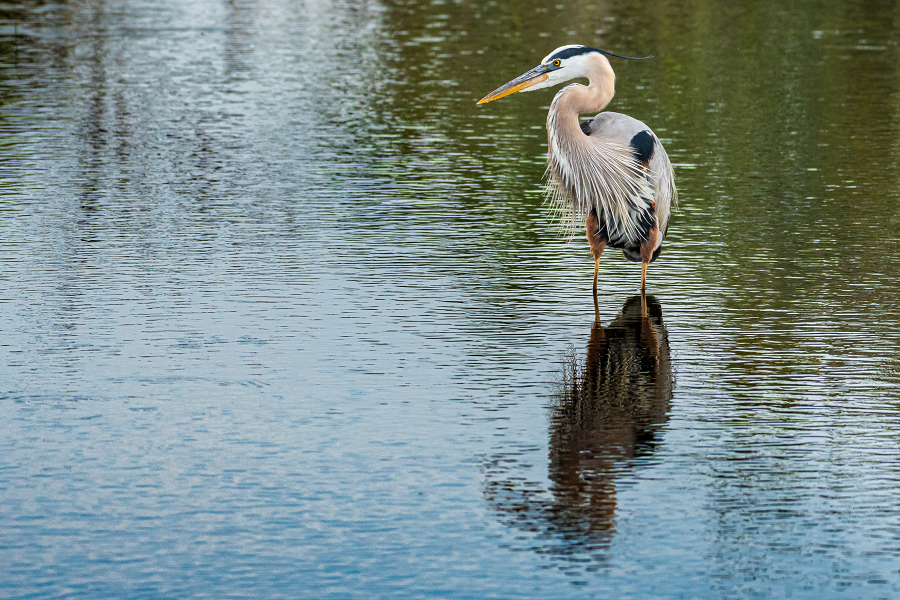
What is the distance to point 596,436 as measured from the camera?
277 inches

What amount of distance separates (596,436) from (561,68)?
4.15 m

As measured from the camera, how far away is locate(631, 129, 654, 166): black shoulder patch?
10.2 m

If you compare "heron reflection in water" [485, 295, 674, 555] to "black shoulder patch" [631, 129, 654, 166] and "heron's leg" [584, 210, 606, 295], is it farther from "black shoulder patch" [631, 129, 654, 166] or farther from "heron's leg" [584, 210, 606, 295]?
"black shoulder patch" [631, 129, 654, 166]

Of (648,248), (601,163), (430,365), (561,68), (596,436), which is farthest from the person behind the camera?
(561,68)

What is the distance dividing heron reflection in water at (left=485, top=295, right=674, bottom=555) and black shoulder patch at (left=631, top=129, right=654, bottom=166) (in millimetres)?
1267

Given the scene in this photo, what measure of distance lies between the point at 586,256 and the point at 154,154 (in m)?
6.60

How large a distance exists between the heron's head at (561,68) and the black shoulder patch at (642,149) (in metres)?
0.61

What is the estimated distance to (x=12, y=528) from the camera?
19.1 feet

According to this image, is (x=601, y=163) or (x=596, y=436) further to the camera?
(x=601, y=163)

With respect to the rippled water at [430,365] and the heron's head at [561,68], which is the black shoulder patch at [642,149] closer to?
the heron's head at [561,68]

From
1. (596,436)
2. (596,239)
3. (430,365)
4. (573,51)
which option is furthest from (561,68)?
(596,436)

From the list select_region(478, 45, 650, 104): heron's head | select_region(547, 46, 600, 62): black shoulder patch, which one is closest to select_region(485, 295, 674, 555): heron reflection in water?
select_region(478, 45, 650, 104): heron's head

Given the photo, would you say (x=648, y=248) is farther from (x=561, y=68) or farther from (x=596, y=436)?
(x=596, y=436)

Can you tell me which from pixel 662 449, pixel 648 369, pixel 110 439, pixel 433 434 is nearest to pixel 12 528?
pixel 110 439
